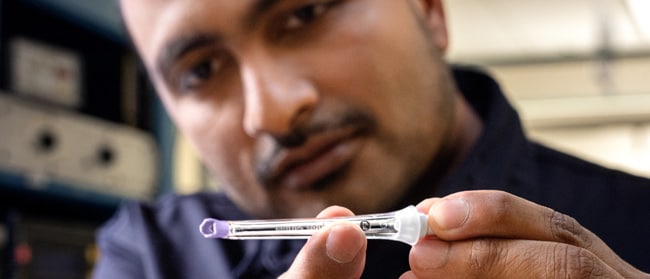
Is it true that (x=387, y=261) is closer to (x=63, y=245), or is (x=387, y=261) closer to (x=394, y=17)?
(x=394, y=17)

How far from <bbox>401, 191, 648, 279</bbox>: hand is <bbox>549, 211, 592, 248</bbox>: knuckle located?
0.01 m

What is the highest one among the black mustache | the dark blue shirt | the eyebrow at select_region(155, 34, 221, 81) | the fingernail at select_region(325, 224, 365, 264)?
the eyebrow at select_region(155, 34, 221, 81)

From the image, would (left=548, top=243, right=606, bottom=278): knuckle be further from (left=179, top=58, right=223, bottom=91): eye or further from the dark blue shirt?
(left=179, top=58, right=223, bottom=91): eye

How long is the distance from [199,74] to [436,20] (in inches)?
10.7

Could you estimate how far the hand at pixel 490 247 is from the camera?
0.45 meters

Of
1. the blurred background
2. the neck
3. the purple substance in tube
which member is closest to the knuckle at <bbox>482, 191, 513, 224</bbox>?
the purple substance in tube

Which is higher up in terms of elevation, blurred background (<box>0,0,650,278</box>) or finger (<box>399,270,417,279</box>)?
blurred background (<box>0,0,650,278</box>)

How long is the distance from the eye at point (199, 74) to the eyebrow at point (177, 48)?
0.02 m

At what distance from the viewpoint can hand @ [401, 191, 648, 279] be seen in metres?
0.45

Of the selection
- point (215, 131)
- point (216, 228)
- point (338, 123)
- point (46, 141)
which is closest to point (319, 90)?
point (338, 123)

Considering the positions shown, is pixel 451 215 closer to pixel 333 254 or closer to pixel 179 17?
pixel 333 254

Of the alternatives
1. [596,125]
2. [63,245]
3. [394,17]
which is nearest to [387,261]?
[394,17]

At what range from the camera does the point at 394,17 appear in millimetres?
824

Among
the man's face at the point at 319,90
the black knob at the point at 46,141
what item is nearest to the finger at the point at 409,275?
the man's face at the point at 319,90
